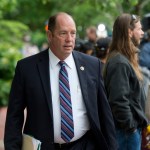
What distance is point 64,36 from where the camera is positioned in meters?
5.04

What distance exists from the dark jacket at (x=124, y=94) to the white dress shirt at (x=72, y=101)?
0.61 meters

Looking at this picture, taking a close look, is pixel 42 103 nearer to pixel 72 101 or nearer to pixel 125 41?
pixel 72 101

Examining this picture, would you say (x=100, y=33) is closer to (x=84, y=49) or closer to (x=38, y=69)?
(x=84, y=49)

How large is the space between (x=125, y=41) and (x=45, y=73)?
1.17 m

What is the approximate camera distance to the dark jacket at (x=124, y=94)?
18.5ft

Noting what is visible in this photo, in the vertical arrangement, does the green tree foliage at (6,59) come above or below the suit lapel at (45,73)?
below

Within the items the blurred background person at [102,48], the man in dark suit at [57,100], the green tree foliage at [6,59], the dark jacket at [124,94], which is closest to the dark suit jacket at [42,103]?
the man in dark suit at [57,100]

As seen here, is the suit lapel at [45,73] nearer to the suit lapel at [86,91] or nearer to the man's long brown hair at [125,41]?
the suit lapel at [86,91]

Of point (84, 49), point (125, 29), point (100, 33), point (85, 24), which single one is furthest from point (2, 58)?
point (125, 29)

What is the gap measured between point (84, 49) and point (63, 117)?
5.51m

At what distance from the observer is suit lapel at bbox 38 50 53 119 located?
500cm

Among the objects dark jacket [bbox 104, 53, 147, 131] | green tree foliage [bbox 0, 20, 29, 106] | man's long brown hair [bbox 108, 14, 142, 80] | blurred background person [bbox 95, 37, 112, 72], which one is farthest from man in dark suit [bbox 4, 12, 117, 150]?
green tree foliage [bbox 0, 20, 29, 106]

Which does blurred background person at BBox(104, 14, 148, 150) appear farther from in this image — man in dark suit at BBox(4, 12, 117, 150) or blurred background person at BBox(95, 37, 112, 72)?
blurred background person at BBox(95, 37, 112, 72)

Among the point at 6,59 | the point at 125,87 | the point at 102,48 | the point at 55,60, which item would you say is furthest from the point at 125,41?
the point at 6,59
